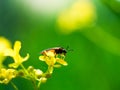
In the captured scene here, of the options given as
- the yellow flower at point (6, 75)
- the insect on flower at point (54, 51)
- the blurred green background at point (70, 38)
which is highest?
the blurred green background at point (70, 38)

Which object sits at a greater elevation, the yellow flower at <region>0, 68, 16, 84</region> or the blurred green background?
the blurred green background

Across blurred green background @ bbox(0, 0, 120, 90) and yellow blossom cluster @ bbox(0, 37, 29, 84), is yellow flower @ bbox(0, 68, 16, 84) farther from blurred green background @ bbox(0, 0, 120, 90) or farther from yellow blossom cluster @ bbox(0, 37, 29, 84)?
blurred green background @ bbox(0, 0, 120, 90)

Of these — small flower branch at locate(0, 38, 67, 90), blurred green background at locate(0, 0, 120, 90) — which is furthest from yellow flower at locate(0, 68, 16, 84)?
blurred green background at locate(0, 0, 120, 90)

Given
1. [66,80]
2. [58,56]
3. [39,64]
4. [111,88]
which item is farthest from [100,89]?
[58,56]

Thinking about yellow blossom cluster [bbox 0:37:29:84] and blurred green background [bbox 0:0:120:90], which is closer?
yellow blossom cluster [bbox 0:37:29:84]

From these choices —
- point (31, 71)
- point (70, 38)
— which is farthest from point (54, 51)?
point (70, 38)

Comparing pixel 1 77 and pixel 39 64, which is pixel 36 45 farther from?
pixel 1 77

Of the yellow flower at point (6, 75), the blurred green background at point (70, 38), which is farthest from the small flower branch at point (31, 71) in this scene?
the blurred green background at point (70, 38)

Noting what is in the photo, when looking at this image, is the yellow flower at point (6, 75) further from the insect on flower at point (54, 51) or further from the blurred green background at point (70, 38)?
the blurred green background at point (70, 38)
